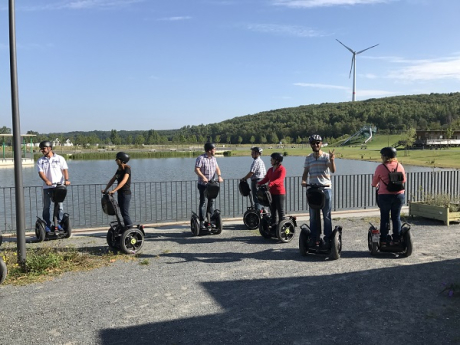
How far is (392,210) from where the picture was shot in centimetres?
692

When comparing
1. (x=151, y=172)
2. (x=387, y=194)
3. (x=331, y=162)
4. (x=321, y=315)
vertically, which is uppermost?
(x=331, y=162)

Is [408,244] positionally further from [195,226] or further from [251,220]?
[195,226]

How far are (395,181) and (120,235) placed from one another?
4.64 metres

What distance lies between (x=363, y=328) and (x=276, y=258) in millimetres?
2809

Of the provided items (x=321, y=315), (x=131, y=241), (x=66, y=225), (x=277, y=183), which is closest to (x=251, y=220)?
(x=277, y=183)

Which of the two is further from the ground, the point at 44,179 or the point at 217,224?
the point at 44,179

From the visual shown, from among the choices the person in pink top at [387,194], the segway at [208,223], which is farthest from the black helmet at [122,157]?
the person in pink top at [387,194]

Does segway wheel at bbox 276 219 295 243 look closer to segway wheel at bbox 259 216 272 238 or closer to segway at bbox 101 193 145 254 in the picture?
segway wheel at bbox 259 216 272 238

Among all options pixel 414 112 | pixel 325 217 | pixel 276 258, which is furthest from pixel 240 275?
pixel 414 112

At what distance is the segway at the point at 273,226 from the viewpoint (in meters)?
7.99

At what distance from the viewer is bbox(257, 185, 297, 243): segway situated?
7.99 m

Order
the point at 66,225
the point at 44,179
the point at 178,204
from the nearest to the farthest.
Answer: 1. the point at 44,179
2. the point at 66,225
3. the point at 178,204

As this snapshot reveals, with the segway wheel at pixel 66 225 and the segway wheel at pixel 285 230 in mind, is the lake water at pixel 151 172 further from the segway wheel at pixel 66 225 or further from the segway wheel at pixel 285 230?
the segway wheel at pixel 285 230

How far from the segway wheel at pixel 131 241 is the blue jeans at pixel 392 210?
13.5 feet
